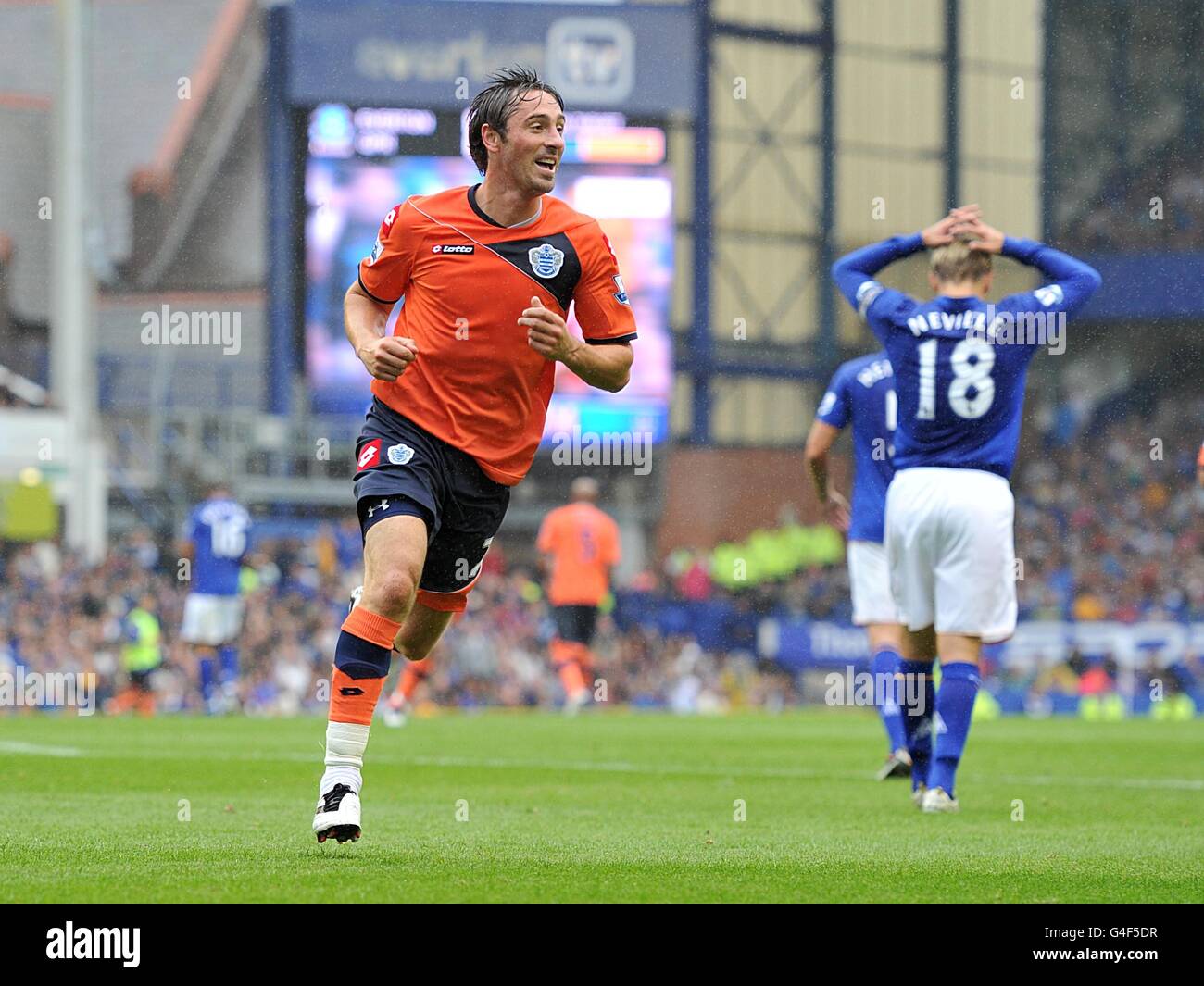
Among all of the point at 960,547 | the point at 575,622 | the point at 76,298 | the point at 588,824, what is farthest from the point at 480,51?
the point at 588,824

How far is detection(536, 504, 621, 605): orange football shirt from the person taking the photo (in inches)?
774

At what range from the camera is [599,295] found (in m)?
6.55

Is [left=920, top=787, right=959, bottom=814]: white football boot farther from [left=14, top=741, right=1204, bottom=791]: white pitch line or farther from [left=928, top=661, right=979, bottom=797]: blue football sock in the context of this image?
[left=14, top=741, right=1204, bottom=791]: white pitch line

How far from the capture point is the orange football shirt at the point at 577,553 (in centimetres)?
1967

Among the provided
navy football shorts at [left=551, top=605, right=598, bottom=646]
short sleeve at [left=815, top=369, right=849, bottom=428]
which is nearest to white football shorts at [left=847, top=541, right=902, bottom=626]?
short sleeve at [left=815, top=369, right=849, bottom=428]

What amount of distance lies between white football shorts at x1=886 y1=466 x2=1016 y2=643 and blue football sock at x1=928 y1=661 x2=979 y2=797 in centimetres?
17

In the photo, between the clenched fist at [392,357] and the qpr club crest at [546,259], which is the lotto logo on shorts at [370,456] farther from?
the qpr club crest at [546,259]

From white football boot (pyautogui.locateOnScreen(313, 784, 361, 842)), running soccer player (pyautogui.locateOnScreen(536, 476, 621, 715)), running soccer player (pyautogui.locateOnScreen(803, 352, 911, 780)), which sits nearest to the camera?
white football boot (pyautogui.locateOnScreen(313, 784, 361, 842))

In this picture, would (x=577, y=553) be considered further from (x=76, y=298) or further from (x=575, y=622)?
(x=76, y=298)

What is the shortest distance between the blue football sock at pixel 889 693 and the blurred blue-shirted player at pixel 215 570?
987 cm

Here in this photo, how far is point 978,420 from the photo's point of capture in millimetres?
7957

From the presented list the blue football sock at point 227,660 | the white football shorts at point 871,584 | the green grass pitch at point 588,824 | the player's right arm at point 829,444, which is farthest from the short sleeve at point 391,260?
the blue football sock at point 227,660

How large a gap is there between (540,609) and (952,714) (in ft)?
65.6
